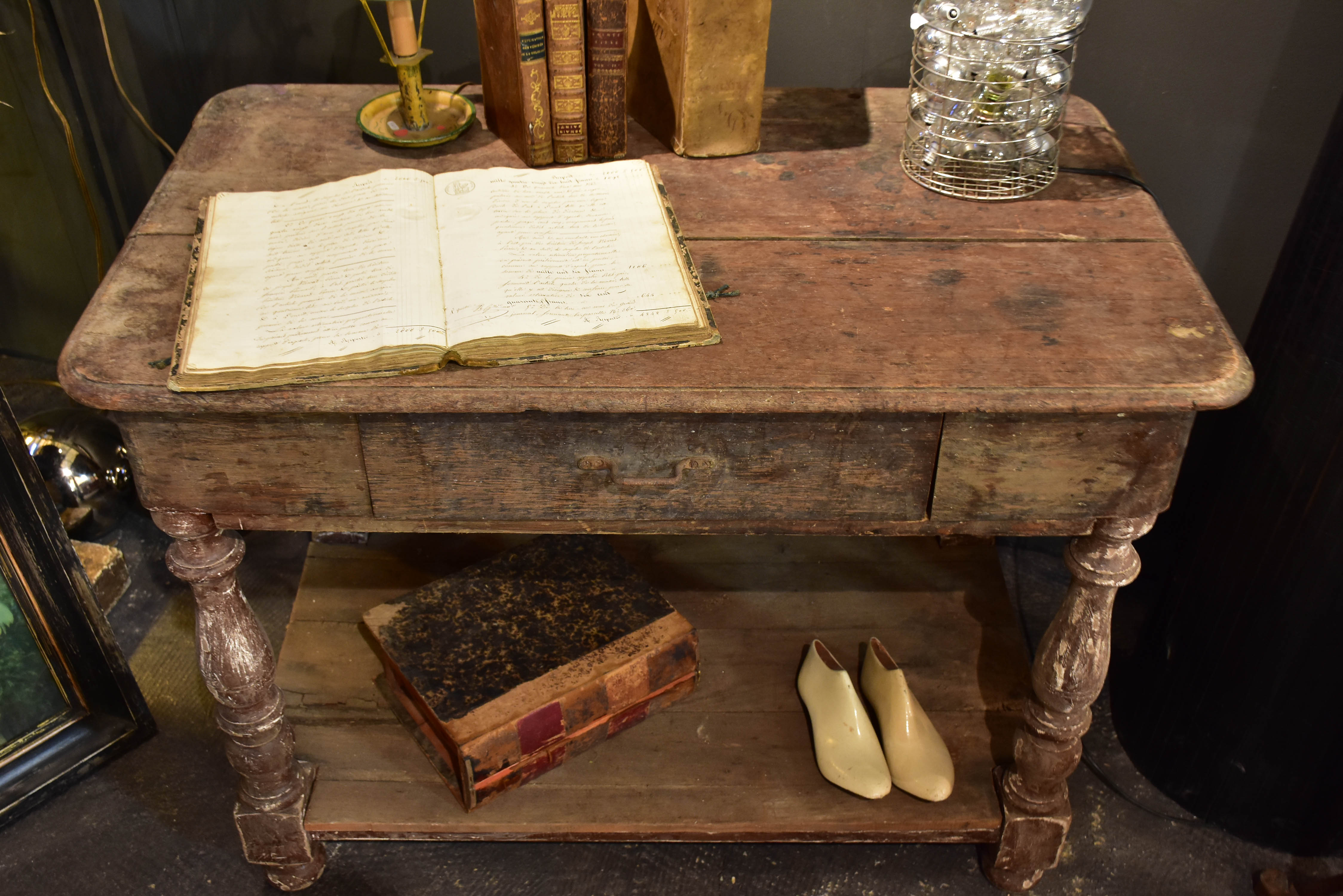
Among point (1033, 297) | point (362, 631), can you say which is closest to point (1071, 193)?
point (1033, 297)

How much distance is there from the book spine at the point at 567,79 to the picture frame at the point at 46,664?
0.75 m

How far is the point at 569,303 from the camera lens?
3.23 feet

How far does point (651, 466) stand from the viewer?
1.00 m

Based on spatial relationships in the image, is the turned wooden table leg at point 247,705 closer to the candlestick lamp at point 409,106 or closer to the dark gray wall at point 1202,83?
the candlestick lamp at point 409,106

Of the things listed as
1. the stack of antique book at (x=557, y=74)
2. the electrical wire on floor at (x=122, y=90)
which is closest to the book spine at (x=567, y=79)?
the stack of antique book at (x=557, y=74)

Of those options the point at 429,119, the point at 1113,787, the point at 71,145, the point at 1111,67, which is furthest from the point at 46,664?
the point at 1111,67

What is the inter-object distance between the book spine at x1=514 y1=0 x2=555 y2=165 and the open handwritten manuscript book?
0.05m

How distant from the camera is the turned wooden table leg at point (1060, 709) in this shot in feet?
3.57

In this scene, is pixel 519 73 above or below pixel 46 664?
above

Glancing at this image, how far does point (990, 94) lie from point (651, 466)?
561 mm

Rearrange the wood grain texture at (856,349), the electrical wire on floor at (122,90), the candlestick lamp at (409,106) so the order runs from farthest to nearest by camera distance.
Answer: the electrical wire on floor at (122,90) → the candlestick lamp at (409,106) → the wood grain texture at (856,349)

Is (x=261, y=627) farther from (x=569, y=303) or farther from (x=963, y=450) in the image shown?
(x=963, y=450)

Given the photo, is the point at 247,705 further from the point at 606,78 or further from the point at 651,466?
the point at 606,78

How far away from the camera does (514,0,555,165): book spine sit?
116cm
